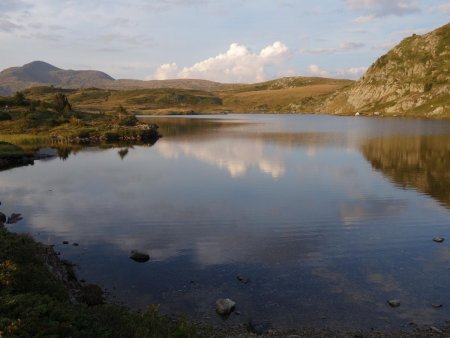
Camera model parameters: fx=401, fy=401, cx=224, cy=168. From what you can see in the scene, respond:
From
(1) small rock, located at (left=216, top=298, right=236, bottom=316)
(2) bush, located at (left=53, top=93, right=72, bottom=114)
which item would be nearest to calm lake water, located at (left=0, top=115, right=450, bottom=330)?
(1) small rock, located at (left=216, top=298, right=236, bottom=316)

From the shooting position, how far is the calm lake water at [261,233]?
26891mm

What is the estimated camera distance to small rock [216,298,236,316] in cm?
2516

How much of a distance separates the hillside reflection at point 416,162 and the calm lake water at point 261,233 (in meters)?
0.40

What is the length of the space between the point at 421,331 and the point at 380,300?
156 inches

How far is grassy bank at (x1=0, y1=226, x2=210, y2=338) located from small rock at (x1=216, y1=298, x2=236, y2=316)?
3306 mm

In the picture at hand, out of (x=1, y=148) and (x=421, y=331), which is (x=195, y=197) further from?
(x=1, y=148)

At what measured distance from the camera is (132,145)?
5098 inches

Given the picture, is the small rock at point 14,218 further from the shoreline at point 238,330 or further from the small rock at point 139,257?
the shoreline at point 238,330

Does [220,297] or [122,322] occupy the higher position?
[122,322]

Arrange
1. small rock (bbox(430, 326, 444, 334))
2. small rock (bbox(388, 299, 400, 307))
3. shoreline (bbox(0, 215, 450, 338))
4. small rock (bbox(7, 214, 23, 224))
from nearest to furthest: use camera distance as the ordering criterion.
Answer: shoreline (bbox(0, 215, 450, 338)), small rock (bbox(430, 326, 444, 334)), small rock (bbox(388, 299, 400, 307)), small rock (bbox(7, 214, 23, 224))

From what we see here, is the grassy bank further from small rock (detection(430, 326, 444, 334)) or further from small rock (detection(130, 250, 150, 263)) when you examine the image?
small rock (detection(430, 326, 444, 334))

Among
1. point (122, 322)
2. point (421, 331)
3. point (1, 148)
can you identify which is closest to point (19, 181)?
point (1, 148)

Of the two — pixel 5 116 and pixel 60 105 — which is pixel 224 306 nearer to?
pixel 5 116

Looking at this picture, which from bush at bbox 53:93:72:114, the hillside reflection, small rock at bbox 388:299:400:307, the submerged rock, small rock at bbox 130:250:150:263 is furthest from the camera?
bush at bbox 53:93:72:114
